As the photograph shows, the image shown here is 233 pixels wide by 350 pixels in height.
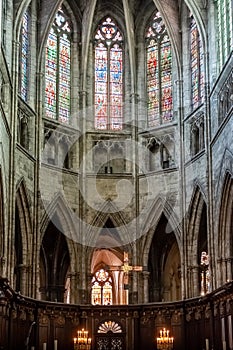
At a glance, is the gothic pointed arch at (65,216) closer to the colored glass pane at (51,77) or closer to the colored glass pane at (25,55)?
the colored glass pane at (51,77)

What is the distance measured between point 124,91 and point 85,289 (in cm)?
1111

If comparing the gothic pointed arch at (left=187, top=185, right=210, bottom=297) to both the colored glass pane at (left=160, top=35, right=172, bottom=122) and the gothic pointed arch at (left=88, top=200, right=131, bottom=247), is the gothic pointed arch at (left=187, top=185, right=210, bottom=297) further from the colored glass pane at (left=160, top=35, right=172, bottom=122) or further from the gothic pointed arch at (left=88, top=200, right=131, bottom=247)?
the colored glass pane at (left=160, top=35, right=172, bottom=122)

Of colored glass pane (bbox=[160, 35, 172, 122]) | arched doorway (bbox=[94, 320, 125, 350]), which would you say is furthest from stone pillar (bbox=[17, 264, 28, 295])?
colored glass pane (bbox=[160, 35, 172, 122])

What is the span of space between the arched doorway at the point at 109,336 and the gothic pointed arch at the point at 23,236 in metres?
4.28

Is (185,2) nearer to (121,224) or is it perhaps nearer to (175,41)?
(175,41)

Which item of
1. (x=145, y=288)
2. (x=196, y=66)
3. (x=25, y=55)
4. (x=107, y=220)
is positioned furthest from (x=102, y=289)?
(x=25, y=55)

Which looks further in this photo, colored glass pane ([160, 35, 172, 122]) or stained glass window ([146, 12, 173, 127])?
stained glass window ([146, 12, 173, 127])

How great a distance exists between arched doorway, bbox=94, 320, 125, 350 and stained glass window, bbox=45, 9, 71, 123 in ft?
35.4

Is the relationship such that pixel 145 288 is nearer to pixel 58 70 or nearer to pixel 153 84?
pixel 153 84

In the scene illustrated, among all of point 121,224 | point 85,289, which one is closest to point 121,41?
point 121,224

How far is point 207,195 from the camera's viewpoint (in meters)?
36.7

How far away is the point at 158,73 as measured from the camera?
42969 millimetres

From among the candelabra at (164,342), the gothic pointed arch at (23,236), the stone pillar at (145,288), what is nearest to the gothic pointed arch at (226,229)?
the candelabra at (164,342)

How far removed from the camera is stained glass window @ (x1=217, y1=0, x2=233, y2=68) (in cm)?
3606
